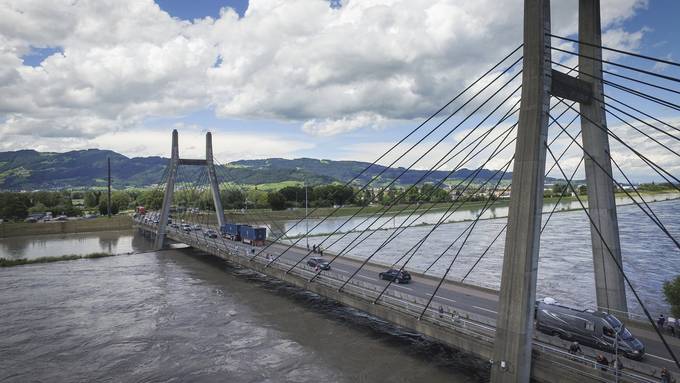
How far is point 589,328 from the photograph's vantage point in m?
15.0

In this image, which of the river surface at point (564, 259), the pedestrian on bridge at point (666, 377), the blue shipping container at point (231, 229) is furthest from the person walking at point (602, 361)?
the blue shipping container at point (231, 229)

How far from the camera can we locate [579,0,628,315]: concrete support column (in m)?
16.6

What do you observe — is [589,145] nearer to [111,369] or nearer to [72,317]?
[111,369]

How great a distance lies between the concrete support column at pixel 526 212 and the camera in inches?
519

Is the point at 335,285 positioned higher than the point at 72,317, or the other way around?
the point at 335,285

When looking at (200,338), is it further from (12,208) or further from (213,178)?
(12,208)

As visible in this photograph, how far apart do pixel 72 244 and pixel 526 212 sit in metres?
71.0

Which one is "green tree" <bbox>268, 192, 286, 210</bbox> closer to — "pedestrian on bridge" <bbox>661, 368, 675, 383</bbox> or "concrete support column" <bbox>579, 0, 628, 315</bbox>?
"concrete support column" <bbox>579, 0, 628, 315</bbox>

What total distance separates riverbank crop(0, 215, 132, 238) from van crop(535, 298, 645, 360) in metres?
87.1

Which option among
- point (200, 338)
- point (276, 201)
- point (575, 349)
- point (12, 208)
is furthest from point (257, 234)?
point (12, 208)

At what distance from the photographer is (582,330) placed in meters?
15.2

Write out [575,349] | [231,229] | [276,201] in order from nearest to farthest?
1. [575,349]
2. [231,229]
3. [276,201]

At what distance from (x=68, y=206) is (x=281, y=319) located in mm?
108415

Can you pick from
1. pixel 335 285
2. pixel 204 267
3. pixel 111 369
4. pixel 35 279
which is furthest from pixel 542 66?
pixel 35 279
